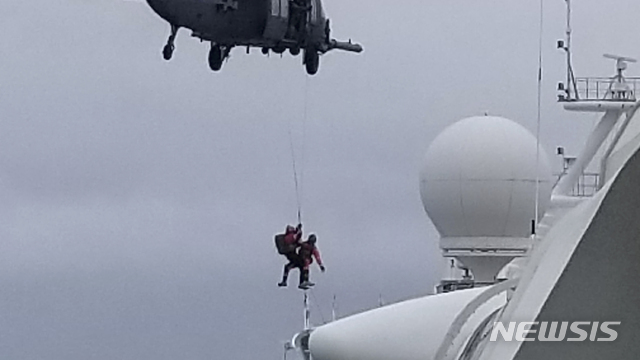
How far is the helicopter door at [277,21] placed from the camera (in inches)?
1106

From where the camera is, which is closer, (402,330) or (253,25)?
(402,330)

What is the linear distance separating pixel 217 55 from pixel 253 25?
1.12 meters

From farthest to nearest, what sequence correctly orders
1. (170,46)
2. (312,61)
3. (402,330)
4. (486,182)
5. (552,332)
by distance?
Result: (486,182) < (312,61) < (170,46) < (402,330) < (552,332)

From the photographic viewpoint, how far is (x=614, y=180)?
597 cm

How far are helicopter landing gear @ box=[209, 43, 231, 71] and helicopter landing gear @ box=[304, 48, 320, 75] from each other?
1985mm

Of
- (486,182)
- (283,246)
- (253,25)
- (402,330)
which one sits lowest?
(402,330)

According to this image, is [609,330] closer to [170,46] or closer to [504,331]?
[504,331]

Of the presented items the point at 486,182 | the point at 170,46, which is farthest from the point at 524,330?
the point at 486,182

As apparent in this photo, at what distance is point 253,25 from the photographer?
92.1 ft

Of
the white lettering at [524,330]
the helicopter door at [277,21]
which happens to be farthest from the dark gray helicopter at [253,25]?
the white lettering at [524,330]

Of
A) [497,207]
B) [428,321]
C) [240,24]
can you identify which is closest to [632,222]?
[428,321]

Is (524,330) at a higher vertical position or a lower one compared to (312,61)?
lower

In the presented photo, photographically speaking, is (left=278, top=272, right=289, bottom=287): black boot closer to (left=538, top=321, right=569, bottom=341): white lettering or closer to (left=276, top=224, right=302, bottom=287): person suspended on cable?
(left=276, top=224, right=302, bottom=287): person suspended on cable

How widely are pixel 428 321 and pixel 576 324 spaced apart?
1513 cm
